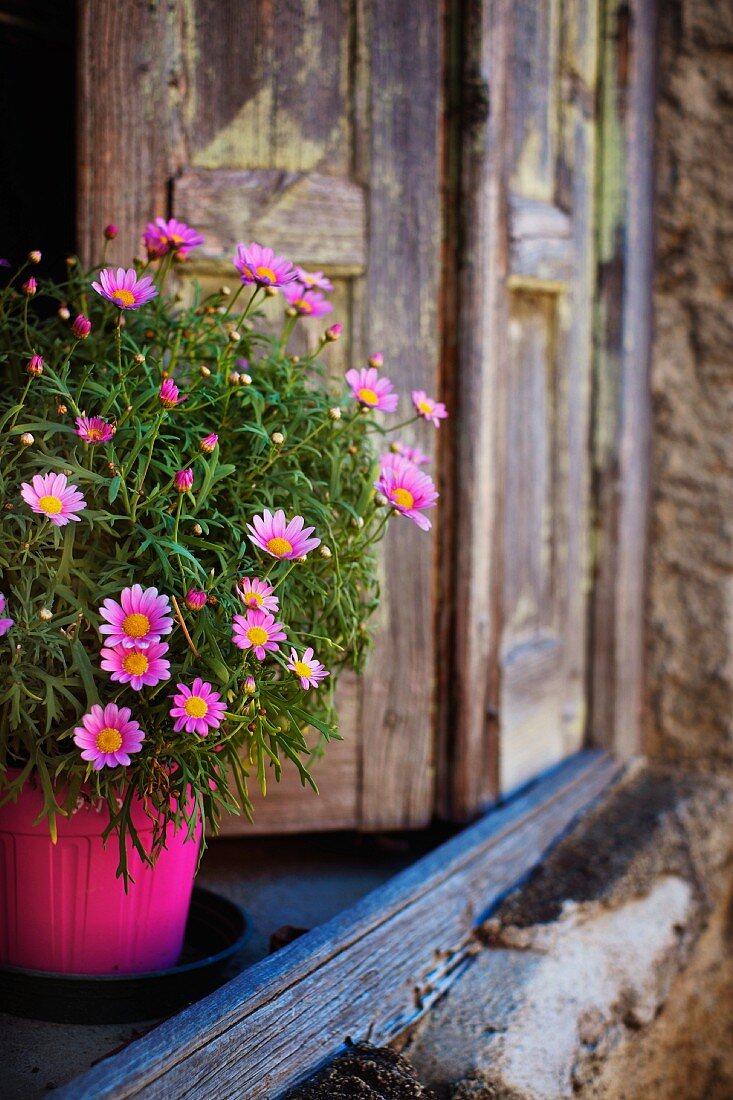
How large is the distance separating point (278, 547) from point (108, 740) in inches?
10.7

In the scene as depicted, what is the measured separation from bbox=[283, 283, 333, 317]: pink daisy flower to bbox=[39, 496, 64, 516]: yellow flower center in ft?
1.67

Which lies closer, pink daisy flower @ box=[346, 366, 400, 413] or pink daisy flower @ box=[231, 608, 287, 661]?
pink daisy flower @ box=[231, 608, 287, 661]

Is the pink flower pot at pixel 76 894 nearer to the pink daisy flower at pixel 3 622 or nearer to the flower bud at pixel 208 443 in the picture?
the pink daisy flower at pixel 3 622

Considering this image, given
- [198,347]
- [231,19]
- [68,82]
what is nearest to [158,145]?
[231,19]

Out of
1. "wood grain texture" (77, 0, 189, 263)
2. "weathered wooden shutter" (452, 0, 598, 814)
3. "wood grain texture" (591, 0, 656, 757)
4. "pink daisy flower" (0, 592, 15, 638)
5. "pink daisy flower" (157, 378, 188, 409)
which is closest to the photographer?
"pink daisy flower" (0, 592, 15, 638)

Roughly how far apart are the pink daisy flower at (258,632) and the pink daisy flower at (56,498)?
20cm

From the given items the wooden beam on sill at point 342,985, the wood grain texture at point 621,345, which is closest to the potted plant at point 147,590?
the wooden beam on sill at point 342,985

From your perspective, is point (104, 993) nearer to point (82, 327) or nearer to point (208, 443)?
point (208, 443)

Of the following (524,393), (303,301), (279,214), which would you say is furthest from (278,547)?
(524,393)

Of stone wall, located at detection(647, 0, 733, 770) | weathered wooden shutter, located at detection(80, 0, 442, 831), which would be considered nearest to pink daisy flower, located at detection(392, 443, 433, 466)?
weathered wooden shutter, located at detection(80, 0, 442, 831)

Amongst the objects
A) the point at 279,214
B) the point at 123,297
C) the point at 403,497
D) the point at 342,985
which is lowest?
the point at 342,985

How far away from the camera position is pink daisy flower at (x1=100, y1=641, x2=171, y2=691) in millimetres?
1063

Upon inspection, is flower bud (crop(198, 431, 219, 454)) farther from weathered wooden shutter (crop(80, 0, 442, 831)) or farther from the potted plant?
weathered wooden shutter (crop(80, 0, 442, 831))

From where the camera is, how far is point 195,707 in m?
1.09
